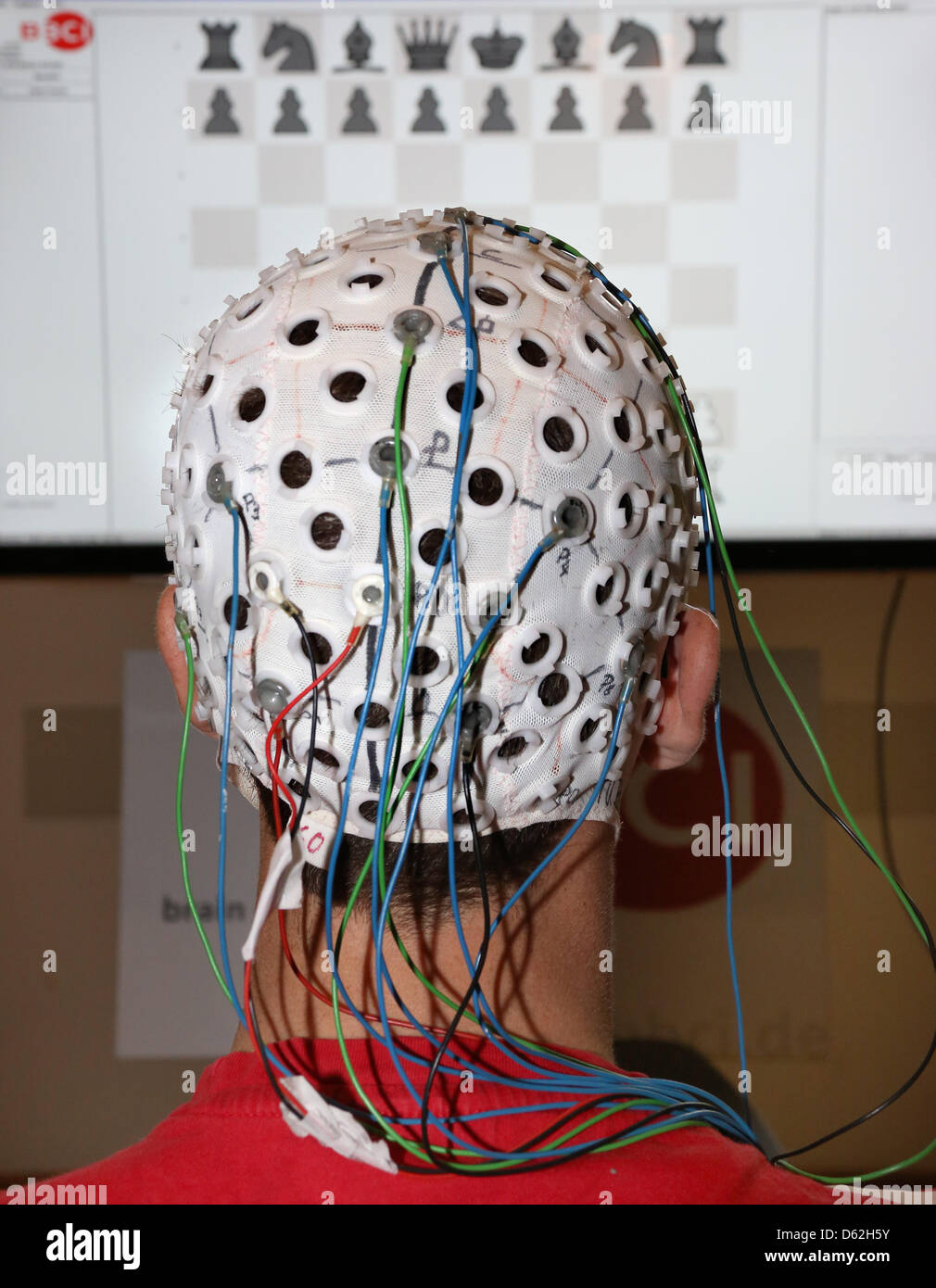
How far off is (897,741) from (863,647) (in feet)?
0.66

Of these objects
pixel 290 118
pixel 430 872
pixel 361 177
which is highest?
pixel 290 118

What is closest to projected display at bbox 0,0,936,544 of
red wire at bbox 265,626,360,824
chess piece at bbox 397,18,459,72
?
chess piece at bbox 397,18,459,72

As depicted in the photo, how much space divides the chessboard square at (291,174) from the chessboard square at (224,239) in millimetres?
55

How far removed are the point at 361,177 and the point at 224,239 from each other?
278 mm

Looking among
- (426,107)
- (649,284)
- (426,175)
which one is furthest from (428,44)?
(649,284)

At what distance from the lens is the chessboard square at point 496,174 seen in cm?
197

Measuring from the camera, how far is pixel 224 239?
199 cm

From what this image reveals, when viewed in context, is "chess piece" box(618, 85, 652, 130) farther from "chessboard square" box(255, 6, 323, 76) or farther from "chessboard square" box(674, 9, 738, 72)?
"chessboard square" box(255, 6, 323, 76)

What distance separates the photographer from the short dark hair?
0.98 metres

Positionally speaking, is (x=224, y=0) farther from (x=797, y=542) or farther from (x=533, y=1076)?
(x=533, y=1076)
